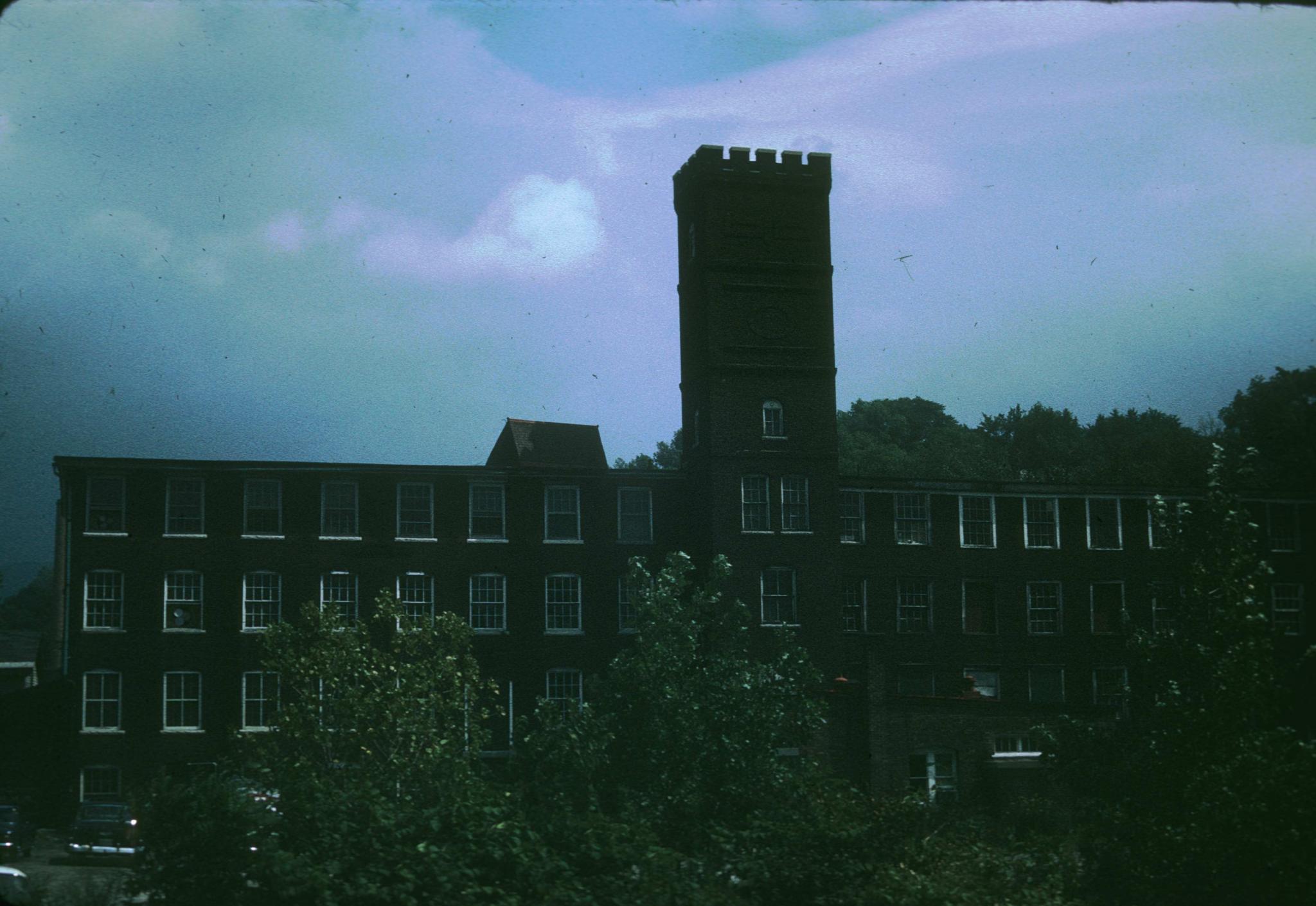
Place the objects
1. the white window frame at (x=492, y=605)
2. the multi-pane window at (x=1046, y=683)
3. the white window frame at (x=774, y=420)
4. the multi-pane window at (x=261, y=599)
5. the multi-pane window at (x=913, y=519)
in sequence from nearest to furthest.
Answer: the multi-pane window at (x=261, y=599) < the white window frame at (x=492, y=605) < the white window frame at (x=774, y=420) < the multi-pane window at (x=913, y=519) < the multi-pane window at (x=1046, y=683)

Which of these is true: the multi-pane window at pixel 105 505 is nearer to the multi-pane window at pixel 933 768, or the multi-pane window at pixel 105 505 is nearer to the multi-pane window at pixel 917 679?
the multi-pane window at pixel 933 768

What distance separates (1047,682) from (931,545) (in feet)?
24.3

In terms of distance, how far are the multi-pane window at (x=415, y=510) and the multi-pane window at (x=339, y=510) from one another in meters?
1.59

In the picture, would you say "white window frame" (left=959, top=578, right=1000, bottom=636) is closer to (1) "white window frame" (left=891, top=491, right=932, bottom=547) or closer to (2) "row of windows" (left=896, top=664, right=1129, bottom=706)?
(2) "row of windows" (left=896, top=664, right=1129, bottom=706)

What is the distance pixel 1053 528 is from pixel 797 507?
1238 centimetres

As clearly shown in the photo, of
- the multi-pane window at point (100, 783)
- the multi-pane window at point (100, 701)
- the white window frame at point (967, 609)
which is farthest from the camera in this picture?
the white window frame at point (967, 609)

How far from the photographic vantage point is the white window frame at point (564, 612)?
Answer: 5116cm

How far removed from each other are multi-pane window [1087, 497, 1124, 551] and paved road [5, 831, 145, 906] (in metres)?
38.6

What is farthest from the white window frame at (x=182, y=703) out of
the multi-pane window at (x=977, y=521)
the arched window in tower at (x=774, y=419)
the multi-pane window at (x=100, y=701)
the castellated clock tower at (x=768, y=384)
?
the multi-pane window at (x=977, y=521)

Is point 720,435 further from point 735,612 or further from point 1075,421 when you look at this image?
point 1075,421

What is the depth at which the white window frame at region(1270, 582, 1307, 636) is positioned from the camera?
58.3 meters

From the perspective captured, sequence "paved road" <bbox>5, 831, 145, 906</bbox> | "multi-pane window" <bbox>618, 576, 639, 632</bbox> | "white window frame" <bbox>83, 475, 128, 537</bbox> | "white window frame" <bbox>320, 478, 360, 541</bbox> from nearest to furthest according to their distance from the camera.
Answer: "paved road" <bbox>5, 831, 145, 906</bbox>
"white window frame" <bbox>83, 475, 128, 537</bbox>
"white window frame" <bbox>320, 478, 360, 541</bbox>
"multi-pane window" <bbox>618, 576, 639, 632</bbox>

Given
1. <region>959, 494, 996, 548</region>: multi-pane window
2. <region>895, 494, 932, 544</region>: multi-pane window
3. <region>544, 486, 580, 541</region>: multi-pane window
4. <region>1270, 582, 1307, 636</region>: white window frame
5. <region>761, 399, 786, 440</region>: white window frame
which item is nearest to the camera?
<region>761, 399, 786, 440</region>: white window frame

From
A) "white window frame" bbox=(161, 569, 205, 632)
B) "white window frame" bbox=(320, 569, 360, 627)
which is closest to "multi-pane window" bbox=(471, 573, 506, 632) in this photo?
"white window frame" bbox=(320, 569, 360, 627)
